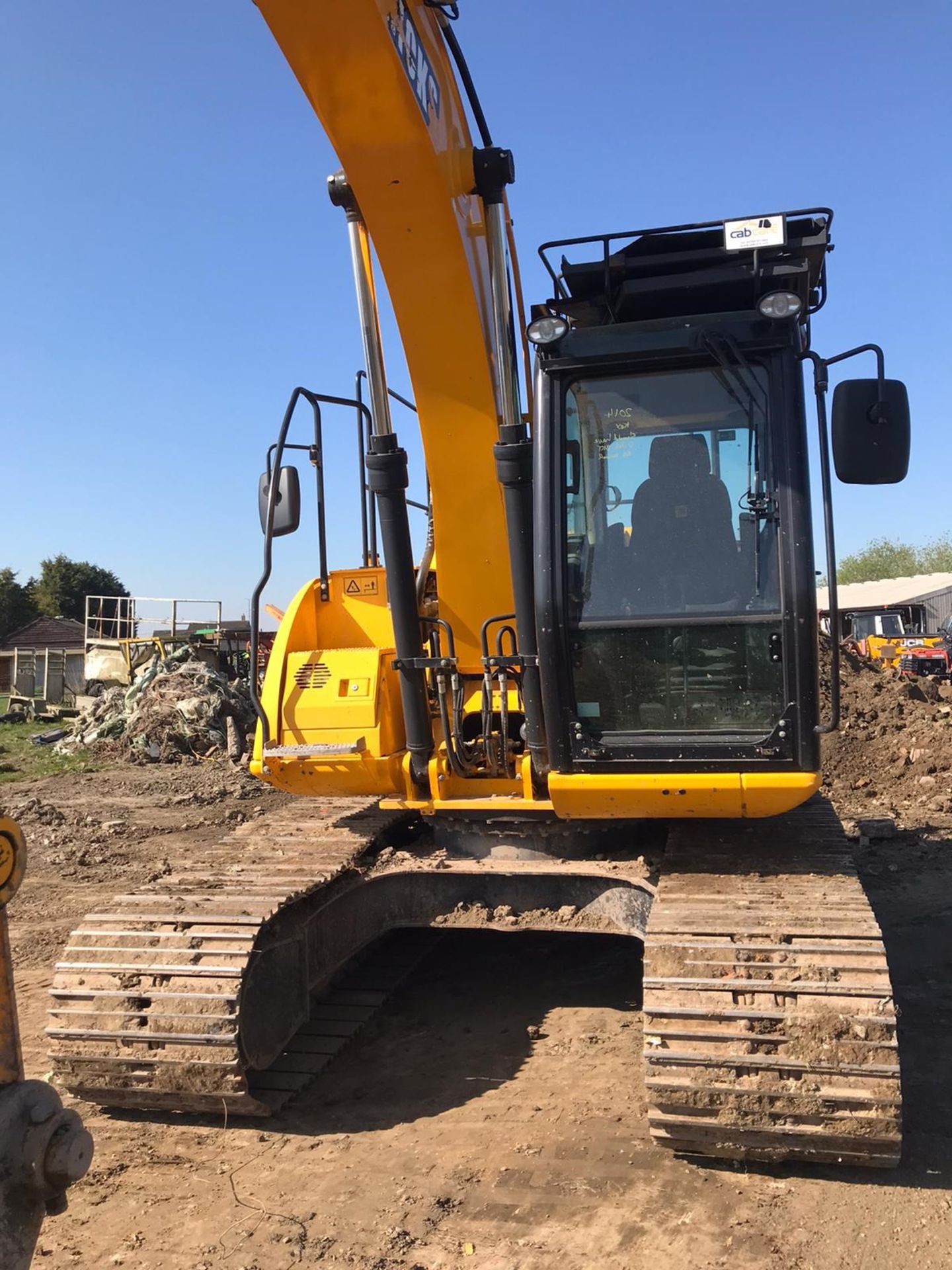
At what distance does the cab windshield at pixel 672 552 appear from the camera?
13.4ft

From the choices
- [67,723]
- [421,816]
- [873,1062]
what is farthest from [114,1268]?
[67,723]

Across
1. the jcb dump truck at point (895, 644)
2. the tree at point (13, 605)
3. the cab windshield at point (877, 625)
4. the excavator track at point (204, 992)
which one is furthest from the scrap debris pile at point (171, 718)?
the tree at point (13, 605)

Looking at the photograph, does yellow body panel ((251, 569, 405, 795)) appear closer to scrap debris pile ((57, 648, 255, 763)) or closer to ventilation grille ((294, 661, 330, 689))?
ventilation grille ((294, 661, 330, 689))

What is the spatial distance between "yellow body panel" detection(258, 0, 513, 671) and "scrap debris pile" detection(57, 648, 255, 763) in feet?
39.2

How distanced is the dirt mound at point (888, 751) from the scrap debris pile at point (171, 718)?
885 cm

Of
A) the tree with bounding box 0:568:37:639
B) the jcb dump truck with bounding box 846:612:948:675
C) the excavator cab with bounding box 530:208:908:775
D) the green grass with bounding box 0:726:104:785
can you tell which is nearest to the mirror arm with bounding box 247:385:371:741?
the excavator cab with bounding box 530:208:908:775

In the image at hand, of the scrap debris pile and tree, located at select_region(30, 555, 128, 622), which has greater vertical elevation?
tree, located at select_region(30, 555, 128, 622)

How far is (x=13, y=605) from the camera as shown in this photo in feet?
192

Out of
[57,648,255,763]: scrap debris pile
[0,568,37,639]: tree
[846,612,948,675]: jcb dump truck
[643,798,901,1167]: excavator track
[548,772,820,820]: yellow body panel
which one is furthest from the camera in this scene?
[0,568,37,639]: tree

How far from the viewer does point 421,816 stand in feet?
19.2

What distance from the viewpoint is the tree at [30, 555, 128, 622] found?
5997 centimetres

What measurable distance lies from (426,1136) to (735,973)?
1368mm

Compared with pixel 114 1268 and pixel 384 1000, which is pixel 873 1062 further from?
pixel 384 1000

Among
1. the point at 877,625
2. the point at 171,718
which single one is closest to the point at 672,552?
the point at 171,718
